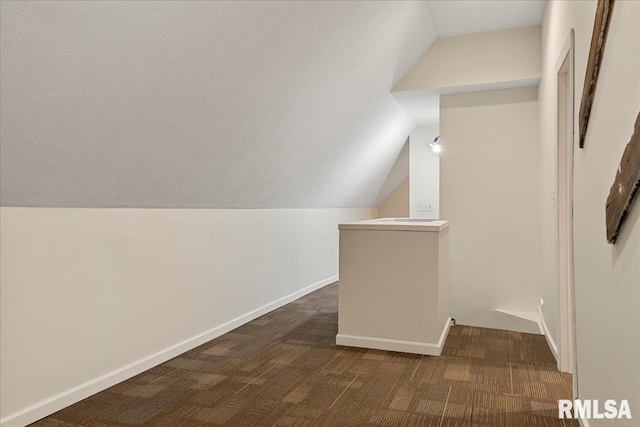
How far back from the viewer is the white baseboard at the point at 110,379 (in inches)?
83.5

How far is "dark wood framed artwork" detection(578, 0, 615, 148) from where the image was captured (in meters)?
1.59

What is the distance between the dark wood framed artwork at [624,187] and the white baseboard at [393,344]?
183 centimetres

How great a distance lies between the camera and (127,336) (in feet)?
8.89

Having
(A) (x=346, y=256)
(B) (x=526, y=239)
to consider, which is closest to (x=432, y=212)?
(B) (x=526, y=239)

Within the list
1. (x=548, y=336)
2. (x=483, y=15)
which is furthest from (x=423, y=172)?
(x=548, y=336)

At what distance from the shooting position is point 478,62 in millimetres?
4254

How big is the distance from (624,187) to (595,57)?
2.14 feet

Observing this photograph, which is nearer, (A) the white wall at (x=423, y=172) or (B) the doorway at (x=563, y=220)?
(B) the doorway at (x=563, y=220)

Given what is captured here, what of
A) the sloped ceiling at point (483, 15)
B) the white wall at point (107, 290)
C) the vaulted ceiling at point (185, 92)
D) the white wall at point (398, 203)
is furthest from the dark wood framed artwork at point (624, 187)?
the white wall at point (398, 203)

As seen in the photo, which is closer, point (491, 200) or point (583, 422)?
point (583, 422)

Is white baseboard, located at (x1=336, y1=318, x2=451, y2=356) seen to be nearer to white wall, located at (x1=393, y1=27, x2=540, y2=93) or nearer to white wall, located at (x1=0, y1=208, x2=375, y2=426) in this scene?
white wall, located at (x1=0, y1=208, x2=375, y2=426)

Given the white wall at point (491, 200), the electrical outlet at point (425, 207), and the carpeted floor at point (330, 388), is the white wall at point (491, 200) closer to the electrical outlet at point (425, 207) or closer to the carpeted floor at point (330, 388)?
the carpeted floor at point (330, 388)

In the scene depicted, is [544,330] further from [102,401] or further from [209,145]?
[102,401]

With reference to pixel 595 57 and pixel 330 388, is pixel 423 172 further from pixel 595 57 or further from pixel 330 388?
pixel 595 57
